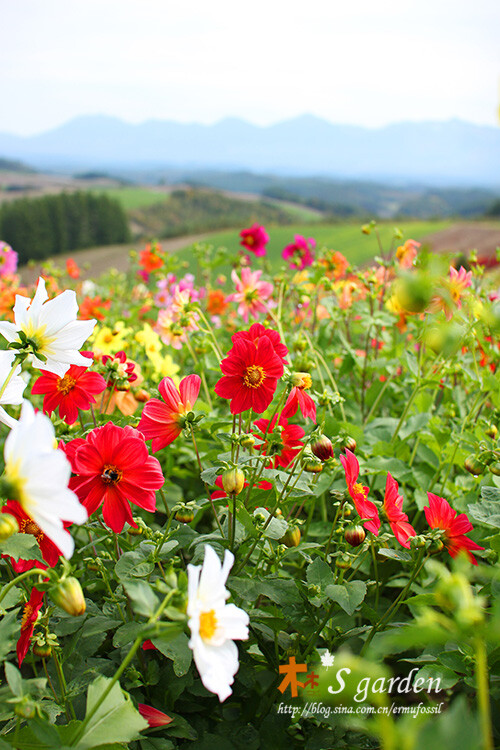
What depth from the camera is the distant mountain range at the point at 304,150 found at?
170 m

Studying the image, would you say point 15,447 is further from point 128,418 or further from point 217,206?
point 217,206

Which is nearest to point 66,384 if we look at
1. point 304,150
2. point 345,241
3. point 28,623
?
point 28,623

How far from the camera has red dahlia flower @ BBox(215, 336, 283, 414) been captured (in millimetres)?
833

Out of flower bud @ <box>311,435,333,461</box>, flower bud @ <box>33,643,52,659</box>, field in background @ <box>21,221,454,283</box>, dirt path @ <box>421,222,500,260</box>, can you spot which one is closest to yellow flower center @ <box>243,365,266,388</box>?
flower bud @ <box>311,435,333,461</box>

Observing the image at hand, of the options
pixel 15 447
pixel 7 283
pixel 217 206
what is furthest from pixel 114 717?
pixel 217 206

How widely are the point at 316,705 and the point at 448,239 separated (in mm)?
13498

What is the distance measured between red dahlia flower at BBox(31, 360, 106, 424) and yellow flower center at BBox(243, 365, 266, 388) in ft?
0.82

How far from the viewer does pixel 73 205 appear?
21.9m

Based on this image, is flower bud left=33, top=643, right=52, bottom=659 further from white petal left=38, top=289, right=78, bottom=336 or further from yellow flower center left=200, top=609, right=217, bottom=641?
white petal left=38, top=289, right=78, bottom=336

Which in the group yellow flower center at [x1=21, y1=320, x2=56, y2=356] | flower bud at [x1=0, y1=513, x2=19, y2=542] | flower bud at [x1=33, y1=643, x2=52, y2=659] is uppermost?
yellow flower center at [x1=21, y1=320, x2=56, y2=356]

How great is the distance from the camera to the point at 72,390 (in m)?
0.93

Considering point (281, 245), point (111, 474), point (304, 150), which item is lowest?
point (111, 474)

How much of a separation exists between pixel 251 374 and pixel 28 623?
46cm

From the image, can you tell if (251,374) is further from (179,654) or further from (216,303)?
(216,303)
